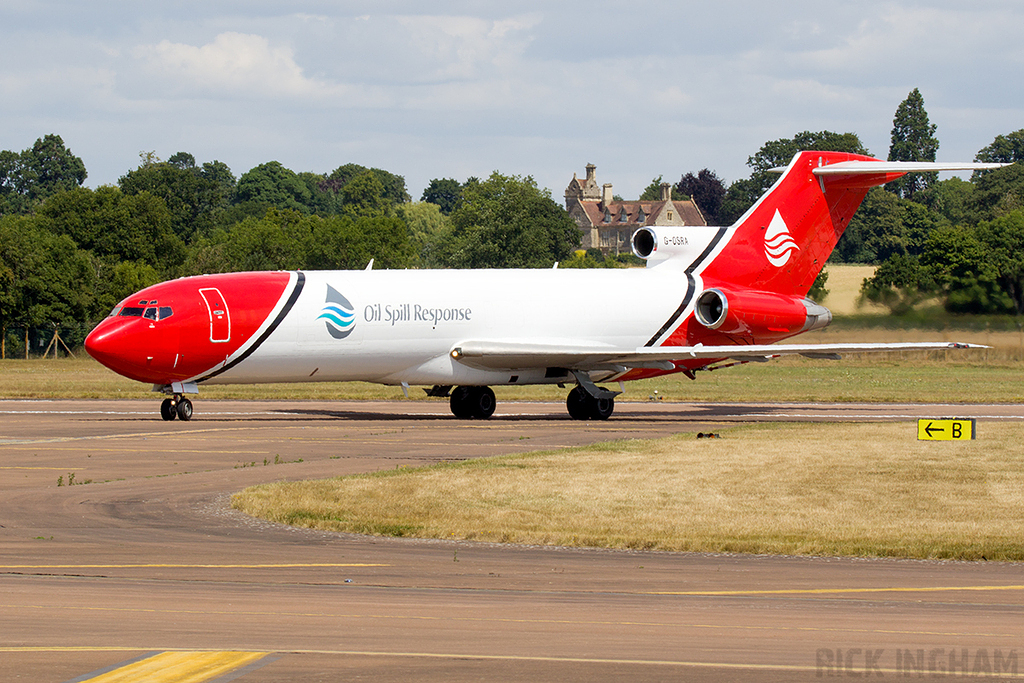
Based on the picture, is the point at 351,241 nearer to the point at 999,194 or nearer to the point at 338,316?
the point at 338,316

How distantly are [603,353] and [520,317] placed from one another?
9.87 ft

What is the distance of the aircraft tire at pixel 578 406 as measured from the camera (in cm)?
3862

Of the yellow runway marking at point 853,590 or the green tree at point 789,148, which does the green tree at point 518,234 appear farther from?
the yellow runway marking at point 853,590

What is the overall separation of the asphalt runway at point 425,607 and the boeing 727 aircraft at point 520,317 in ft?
44.9

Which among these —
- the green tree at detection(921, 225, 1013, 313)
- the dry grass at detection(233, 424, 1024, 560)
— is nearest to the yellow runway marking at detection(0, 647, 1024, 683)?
the dry grass at detection(233, 424, 1024, 560)

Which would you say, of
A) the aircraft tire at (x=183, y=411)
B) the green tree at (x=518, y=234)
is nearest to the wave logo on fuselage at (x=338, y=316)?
the aircraft tire at (x=183, y=411)

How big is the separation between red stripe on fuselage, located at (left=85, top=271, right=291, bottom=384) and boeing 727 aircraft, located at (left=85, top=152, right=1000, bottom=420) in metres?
0.04

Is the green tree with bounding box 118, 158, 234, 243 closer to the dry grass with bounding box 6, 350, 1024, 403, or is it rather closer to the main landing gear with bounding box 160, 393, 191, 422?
the dry grass with bounding box 6, 350, 1024, 403

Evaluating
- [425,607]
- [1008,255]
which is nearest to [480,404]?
[425,607]

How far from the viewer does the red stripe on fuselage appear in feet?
111

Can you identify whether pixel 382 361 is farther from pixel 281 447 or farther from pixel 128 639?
pixel 128 639

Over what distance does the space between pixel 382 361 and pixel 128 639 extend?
84.7 feet

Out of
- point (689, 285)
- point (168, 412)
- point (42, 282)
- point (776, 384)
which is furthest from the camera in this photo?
point (42, 282)

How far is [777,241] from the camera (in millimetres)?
42656
